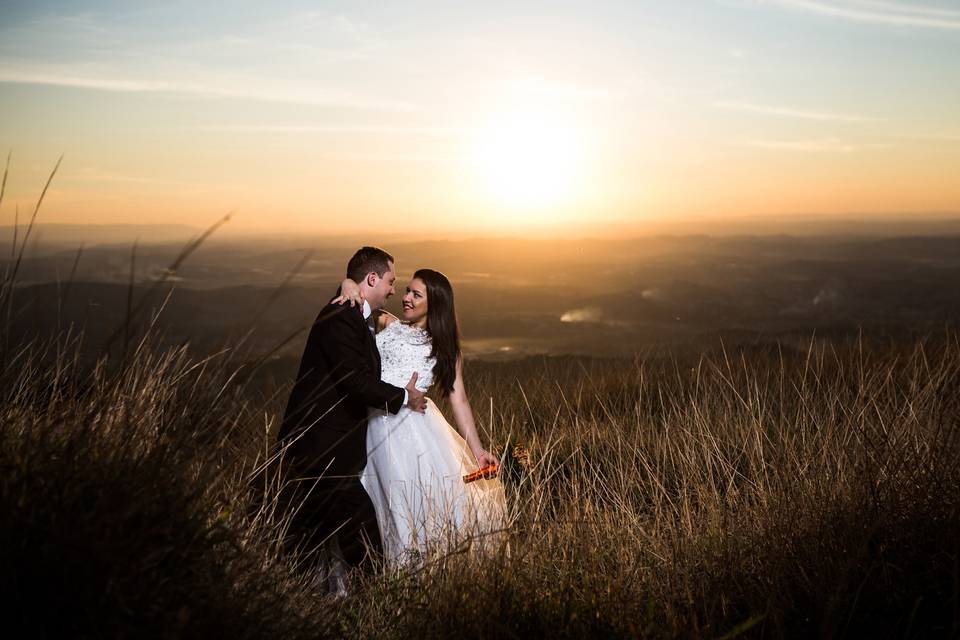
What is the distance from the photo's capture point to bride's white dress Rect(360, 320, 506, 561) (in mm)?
5016

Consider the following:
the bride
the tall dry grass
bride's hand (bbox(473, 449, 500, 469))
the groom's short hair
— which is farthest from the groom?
the tall dry grass

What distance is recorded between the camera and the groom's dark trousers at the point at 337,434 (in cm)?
496

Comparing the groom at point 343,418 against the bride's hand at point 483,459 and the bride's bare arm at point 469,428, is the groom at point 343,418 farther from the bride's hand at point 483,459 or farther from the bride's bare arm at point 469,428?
the bride's hand at point 483,459

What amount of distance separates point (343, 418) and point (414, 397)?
460 mm

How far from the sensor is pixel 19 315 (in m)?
3.94

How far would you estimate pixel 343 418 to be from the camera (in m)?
5.13

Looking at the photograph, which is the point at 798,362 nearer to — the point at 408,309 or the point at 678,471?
the point at 678,471

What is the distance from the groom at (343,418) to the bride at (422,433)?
10 centimetres

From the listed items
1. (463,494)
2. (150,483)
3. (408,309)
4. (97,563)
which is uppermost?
(408,309)

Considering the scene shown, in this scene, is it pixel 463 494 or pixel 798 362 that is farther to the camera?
pixel 798 362

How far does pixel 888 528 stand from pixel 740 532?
0.80 meters

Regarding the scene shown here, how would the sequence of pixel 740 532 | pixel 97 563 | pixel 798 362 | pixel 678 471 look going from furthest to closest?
1. pixel 798 362
2. pixel 678 471
3. pixel 740 532
4. pixel 97 563

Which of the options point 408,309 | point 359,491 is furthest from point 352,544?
point 408,309

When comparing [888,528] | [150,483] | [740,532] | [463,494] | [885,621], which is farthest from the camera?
[463,494]
